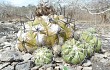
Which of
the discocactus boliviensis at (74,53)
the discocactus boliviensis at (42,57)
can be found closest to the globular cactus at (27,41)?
the discocactus boliviensis at (42,57)

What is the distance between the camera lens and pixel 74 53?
Result: 481 centimetres

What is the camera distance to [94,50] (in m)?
5.83

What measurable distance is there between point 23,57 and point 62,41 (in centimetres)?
86

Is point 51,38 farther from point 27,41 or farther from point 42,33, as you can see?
point 27,41

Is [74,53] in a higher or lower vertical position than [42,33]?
lower

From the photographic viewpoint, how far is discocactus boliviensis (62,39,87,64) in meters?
4.82

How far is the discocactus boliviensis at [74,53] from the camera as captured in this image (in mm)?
4816

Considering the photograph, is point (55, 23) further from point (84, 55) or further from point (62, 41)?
point (84, 55)

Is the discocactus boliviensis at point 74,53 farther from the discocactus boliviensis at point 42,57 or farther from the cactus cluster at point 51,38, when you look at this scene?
the discocactus boliviensis at point 42,57

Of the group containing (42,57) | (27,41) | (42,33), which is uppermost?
(42,33)

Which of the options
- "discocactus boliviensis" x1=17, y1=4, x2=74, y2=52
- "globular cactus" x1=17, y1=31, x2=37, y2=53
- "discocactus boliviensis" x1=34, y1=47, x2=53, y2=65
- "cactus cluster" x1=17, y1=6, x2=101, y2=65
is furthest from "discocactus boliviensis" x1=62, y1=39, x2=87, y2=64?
"globular cactus" x1=17, y1=31, x2=37, y2=53

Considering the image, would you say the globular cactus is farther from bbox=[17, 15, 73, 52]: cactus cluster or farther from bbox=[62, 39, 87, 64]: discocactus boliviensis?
bbox=[62, 39, 87, 64]: discocactus boliviensis

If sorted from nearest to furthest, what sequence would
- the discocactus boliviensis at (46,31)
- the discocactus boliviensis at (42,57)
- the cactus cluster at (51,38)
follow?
the discocactus boliviensis at (42,57)
the cactus cluster at (51,38)
the discocactus boliviensis at (46,31)

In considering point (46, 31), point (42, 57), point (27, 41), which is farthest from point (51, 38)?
point (42, 57)
